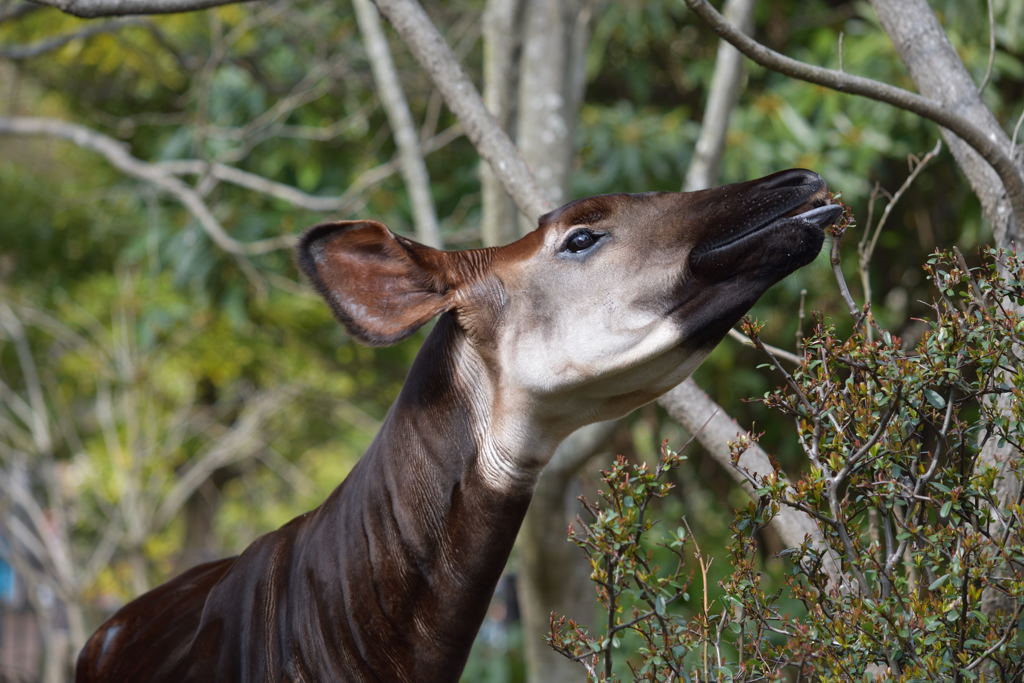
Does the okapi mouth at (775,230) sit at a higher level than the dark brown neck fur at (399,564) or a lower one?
higher

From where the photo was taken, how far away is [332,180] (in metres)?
7.85

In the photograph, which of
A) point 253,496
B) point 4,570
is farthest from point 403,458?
point 4,570

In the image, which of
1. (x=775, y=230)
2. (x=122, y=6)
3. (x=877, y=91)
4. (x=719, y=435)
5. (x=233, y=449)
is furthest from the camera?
(x=233, y=449)

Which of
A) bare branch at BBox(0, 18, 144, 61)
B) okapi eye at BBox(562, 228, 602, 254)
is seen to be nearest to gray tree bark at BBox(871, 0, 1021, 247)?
okapi eye at BBox(562, 228, 602, 254)

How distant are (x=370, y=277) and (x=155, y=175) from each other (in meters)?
4.29

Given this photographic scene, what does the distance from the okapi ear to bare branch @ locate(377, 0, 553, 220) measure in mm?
907

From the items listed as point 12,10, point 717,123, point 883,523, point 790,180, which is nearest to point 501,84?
point 717,123

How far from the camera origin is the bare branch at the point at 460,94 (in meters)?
3.43

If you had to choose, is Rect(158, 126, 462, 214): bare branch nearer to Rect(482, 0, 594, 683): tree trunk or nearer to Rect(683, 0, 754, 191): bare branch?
Rect(482, 0, 594, 683): tree trunk

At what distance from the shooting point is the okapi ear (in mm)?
2504

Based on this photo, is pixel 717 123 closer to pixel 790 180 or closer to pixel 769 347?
pixel 769 347

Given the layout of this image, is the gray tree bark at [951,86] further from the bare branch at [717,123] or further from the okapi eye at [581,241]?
the bare branch at [717,123]

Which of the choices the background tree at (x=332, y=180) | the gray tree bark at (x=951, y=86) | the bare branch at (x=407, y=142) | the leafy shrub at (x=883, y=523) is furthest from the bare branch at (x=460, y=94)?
the bare branch at (x=407, y=142)

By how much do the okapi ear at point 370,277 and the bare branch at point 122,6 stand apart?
31.5 inches
